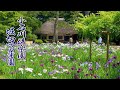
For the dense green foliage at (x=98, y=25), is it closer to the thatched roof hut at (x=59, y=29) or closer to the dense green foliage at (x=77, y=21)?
the dense green foliage at (x=77, y=21)

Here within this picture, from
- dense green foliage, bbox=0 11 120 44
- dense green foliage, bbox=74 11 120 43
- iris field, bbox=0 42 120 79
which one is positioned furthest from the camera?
dense green foliage, bbox=74 11 120 43

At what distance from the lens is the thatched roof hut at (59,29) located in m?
6.81

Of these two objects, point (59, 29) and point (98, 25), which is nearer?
point (59, 29)

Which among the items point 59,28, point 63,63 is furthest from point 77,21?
point 63,63

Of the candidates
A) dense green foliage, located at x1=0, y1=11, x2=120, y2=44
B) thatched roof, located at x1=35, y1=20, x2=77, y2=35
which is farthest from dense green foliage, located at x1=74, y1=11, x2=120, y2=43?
thatched roof, located at x1=35, y1=20, x2=77, y2=35

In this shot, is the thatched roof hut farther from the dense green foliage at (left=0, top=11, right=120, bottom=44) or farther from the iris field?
the iris field

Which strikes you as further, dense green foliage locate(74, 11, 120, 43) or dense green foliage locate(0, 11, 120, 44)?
dense green foliage locate(74, 11, 120, 43)

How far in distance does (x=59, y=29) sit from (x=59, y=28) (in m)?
0.02

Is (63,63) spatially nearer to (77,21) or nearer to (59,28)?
(59,28)

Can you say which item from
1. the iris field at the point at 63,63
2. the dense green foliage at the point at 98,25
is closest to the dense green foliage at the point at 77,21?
the dense green foliage at the point at 98,25

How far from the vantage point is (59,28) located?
687 cm

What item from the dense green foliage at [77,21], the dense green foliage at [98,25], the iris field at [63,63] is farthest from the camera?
the dense green foliage at [98,25]

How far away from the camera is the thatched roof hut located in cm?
681
